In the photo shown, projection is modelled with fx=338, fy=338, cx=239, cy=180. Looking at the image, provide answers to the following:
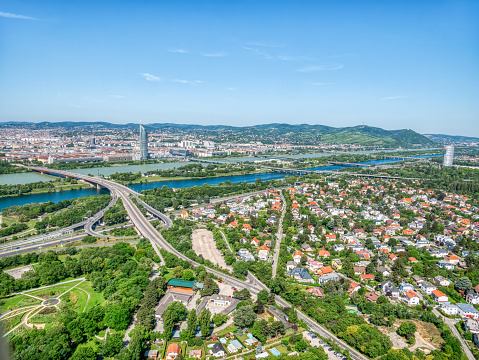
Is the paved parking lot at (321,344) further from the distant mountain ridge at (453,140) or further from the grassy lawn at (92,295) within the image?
the distant mountain ridge at (453,140)

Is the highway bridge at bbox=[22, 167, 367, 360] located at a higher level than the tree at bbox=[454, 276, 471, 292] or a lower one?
lower

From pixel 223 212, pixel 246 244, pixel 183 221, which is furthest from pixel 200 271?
pixel 223 212

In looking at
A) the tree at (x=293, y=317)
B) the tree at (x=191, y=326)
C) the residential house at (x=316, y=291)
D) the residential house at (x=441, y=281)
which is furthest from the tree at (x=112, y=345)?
the residential house at (x=441, y=281)

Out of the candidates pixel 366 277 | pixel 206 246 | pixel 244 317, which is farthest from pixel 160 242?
pixel 366 277

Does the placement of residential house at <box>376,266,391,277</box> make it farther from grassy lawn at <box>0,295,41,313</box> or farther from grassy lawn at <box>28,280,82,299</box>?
grassy lawn at <box>0,295,41,313</box>

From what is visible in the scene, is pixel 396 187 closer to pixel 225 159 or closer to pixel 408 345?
pixel 408 345

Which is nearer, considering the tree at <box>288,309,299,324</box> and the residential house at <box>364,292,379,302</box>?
the tree at <box>288,309,299,324</box>

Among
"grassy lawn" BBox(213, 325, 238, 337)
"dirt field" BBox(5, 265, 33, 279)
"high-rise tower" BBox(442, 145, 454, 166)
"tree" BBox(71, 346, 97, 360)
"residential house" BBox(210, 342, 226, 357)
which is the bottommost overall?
"dirt field" BBox(5, 265, 33, 279)

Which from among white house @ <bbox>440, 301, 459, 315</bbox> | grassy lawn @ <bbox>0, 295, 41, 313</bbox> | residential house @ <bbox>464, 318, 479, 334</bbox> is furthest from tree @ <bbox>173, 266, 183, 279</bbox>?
residential house @ <bbox>464, 318, 479, 334</bbox>

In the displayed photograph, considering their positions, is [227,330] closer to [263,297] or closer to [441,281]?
[263,297]
